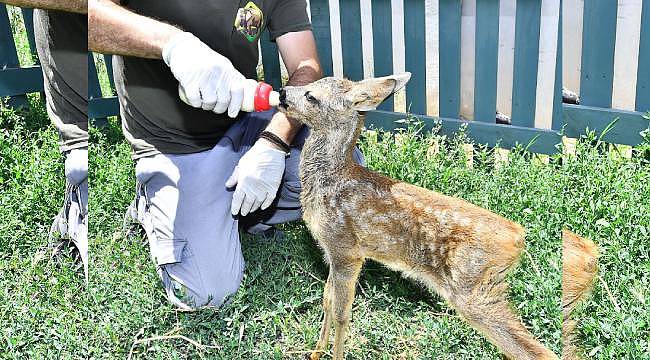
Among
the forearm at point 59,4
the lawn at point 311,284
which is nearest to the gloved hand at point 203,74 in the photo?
the lawn at point 311,284

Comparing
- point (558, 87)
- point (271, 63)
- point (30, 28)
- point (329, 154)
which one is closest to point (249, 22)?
point (329, 154)

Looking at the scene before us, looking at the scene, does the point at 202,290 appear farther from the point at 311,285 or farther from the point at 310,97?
the point at 310,97

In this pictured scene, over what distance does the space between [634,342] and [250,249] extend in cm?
143

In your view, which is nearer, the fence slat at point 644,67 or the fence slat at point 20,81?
the fence slat at point 20,81

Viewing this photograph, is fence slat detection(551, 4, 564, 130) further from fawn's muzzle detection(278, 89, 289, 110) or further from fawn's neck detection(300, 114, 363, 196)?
fawn's muzzle detection(278, 89, 289, 110)

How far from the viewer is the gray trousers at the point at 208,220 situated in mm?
2104

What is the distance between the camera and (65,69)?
3.51ft

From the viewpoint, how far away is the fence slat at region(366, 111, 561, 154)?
8.29ft

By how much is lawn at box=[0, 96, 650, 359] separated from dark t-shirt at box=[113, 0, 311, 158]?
0.43 feet

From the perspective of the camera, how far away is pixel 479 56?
2508 mm

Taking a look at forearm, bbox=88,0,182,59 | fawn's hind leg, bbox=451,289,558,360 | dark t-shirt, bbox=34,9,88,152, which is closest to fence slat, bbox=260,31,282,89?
forearm, bbox=88,0,182,59

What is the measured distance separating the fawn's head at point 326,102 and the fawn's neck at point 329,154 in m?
0.02

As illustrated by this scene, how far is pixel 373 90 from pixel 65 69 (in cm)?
92

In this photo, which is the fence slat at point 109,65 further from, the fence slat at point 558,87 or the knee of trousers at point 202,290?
the fence slat at point 558,87
